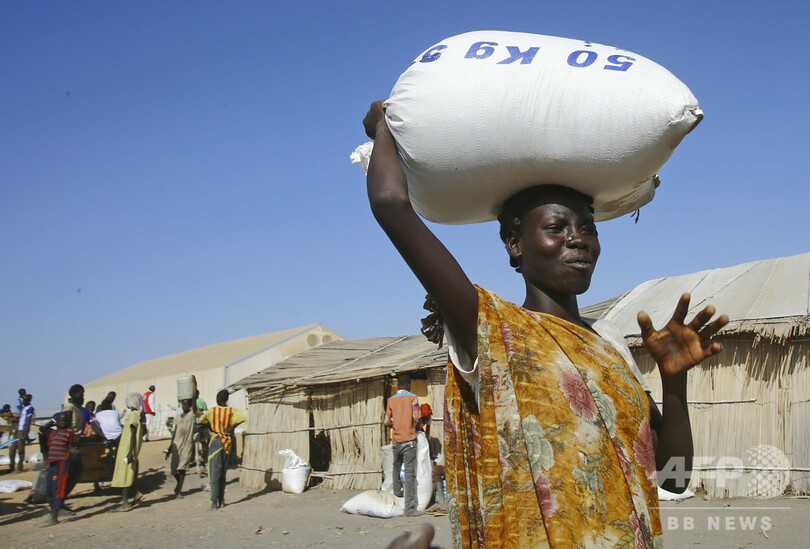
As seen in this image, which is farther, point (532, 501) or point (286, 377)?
point (286, 377)

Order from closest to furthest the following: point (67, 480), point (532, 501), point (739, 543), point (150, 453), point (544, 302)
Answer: point (532, 501) < point (544, 302) < point (739, 543) < point (67, 480) < point (150, 453)

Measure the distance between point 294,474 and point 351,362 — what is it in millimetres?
2750

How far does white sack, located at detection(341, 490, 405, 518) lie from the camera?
8.72m

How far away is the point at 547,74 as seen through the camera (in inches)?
58.9

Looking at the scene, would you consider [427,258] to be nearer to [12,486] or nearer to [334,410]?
[334,410]

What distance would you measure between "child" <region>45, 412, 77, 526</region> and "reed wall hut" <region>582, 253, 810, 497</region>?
803cm

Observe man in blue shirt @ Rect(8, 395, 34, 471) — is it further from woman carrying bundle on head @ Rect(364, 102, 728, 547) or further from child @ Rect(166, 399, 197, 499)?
woman carrying bundle on head @ Rect(364, 102, 728, 547)

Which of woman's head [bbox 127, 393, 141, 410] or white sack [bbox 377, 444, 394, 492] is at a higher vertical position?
woman's head [bbox 127, 393, 141, 410]

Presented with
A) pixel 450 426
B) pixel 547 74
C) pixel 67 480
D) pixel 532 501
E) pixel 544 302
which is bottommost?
pixel 67 480

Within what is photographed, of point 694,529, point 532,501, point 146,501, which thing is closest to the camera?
point 532,501

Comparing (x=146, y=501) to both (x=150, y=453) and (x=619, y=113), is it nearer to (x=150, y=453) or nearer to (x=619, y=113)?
(x=150, y=453)

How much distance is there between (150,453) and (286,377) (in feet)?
20.5

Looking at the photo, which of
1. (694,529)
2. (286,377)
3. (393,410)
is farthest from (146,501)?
(694,529)

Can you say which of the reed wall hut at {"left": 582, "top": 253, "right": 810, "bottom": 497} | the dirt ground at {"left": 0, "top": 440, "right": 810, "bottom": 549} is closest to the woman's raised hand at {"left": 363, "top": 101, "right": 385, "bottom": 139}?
the dirt ground at {"left": 0, "top": 440, "right": 810, "bottom": 549}
